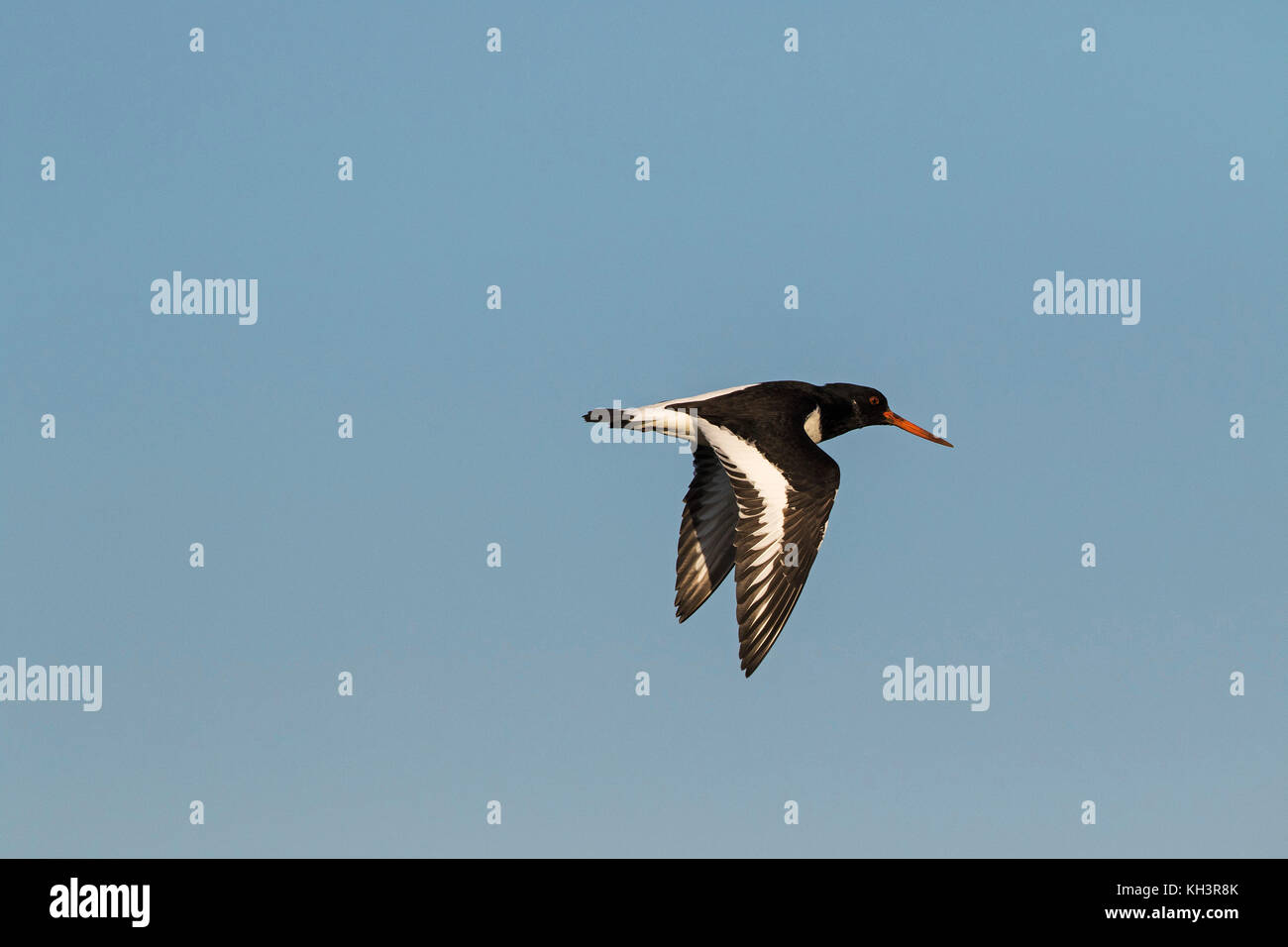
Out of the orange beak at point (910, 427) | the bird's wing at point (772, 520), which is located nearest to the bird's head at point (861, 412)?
the orange beak at point (910, 427)

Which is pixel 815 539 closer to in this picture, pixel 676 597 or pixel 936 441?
pixel 676 597

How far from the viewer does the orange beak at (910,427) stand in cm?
1992

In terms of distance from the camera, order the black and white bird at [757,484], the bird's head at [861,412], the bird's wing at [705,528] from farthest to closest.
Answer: the bird's head at [861,412] → the bird's wing at [705,528] → the black and white bird at [757,484]

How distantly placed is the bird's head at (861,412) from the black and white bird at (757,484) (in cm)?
2

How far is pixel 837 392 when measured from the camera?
19.1 metres

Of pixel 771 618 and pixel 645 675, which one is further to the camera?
pixel 645 675

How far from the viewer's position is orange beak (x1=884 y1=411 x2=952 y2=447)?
65.4 feet

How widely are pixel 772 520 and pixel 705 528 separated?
8.00ft

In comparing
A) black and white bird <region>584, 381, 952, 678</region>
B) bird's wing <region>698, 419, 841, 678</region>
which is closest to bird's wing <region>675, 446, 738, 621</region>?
black and white bird <region>584, 381, 952, 678</region>

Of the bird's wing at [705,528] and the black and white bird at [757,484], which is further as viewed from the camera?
the bird's wing at [705,528]

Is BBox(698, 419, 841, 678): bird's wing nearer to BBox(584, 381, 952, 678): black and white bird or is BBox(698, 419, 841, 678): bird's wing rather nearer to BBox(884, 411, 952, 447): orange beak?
BBox(584, 381, 952, 678): black and white bird

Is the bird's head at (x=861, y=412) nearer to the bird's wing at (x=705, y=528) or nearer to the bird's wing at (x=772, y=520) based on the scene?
the bird's wing at (x=705, y=528)
